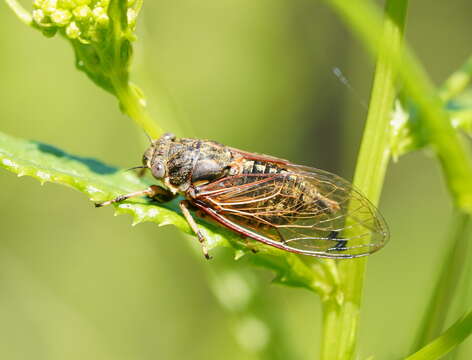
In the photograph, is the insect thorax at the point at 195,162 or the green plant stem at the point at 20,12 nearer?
the green plant stem at the point at 20,12

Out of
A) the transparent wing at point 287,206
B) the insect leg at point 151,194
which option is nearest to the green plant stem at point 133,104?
the insect leg at point 151,194

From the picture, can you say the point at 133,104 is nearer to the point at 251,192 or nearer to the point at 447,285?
the point at 251,192

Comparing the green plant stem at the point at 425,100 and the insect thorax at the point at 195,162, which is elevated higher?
the green plant stem at the point at 425,100

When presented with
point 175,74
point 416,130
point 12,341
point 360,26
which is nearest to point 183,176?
point 416,130

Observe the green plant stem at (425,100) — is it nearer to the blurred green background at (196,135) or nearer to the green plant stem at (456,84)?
the green plant stem at (456,84)

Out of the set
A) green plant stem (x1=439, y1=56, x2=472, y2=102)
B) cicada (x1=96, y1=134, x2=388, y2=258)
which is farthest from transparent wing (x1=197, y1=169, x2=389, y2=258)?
green plant stem (x1=439, y1=56, x2=472, y2=102)

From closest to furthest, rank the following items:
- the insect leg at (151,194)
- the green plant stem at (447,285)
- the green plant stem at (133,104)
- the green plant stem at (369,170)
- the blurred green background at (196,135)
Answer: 1. the green plant stem at (369,170)
2. the green plant stem at (133,104)
3. the green plant stem at (447,285)
4. the insect leg at (151,194)
5. the blurred green background at (196,135)
